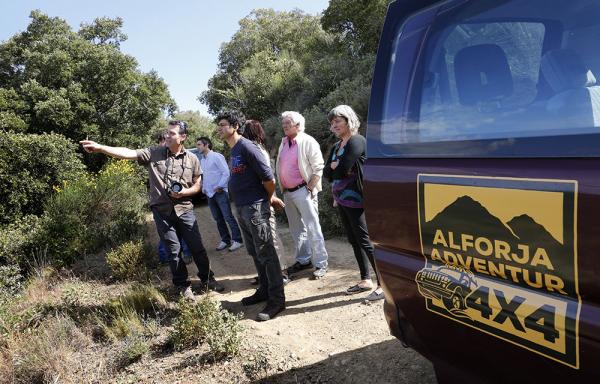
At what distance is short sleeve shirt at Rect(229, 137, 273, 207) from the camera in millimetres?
4020

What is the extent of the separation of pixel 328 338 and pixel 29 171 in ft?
26.8

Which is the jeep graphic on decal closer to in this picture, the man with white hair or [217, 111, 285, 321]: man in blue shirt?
[217, 111, 285, 321]: man in blue shirt

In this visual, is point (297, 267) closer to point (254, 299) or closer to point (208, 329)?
point (254, 299)

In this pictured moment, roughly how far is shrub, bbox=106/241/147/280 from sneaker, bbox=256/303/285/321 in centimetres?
250

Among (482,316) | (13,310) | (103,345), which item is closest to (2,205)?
(13,310)

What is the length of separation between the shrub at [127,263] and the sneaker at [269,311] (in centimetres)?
250

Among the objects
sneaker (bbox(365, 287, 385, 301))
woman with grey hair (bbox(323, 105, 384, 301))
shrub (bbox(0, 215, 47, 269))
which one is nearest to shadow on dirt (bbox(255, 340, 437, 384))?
sneaker (bbox(365, 287, 385, 301))

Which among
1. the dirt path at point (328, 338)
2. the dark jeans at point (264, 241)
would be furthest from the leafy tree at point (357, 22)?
the dark jeans at point (264, 241)

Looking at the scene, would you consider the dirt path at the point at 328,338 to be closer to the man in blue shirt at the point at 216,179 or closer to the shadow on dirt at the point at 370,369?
the shadow on dirt at the point at 370,369

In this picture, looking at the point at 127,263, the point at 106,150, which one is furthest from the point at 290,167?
the point at 127,263

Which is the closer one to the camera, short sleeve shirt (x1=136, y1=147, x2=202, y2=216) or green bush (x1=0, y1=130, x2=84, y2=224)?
short sleeve shirt (x1=136, y1=147, x2=202, y2=216)

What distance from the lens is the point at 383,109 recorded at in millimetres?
2127

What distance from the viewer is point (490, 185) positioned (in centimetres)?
155

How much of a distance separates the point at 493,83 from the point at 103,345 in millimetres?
4043
